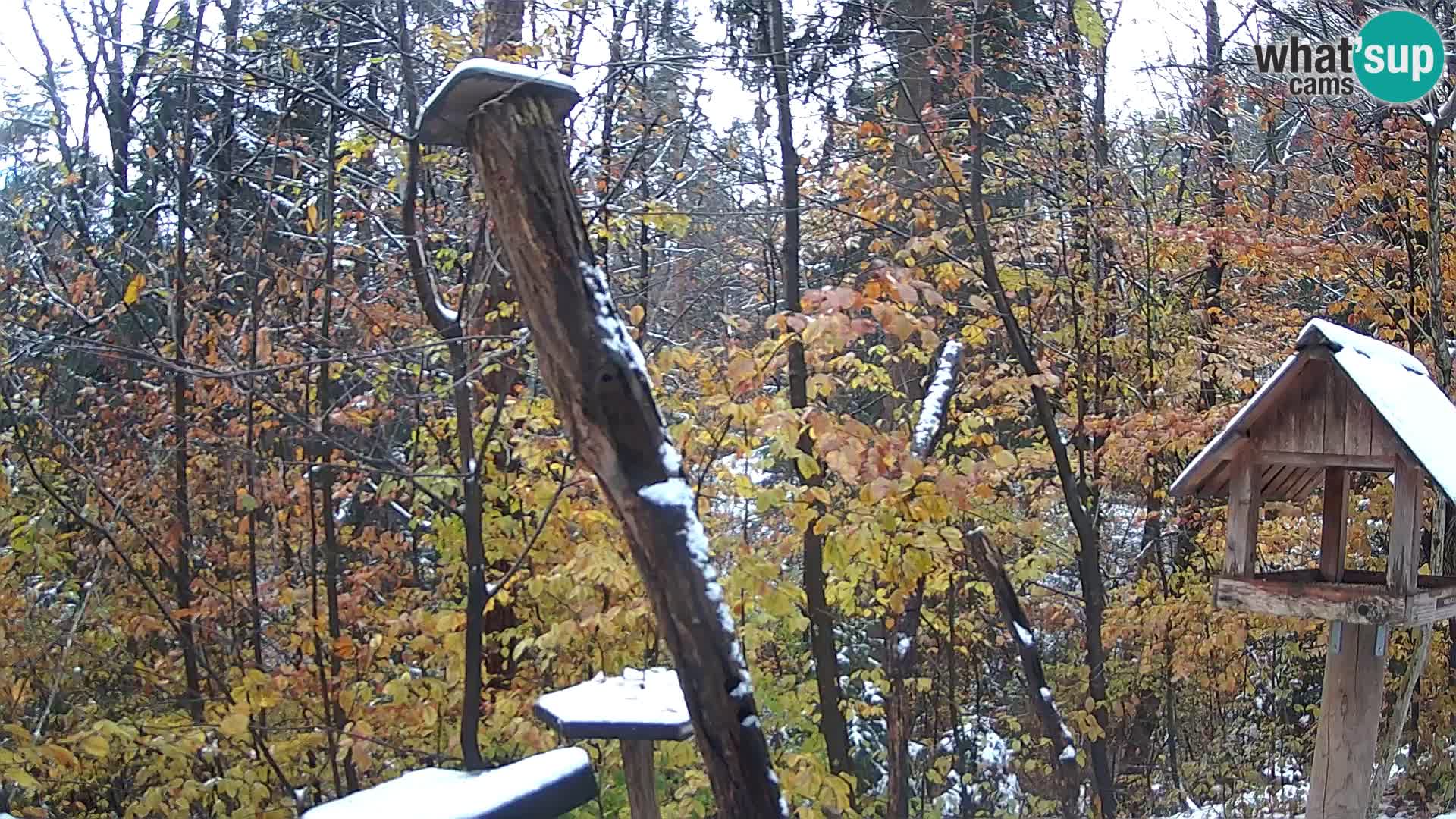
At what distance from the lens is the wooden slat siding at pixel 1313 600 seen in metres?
3.18

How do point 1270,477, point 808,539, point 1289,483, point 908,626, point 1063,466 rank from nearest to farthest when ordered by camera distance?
point 1270,477, point 1289,483, point 808,539, point 1063,466, point 908,626

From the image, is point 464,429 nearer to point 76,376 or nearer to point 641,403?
point 641,403

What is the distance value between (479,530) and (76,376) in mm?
4744

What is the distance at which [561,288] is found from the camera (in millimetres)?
2787

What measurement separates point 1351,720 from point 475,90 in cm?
354

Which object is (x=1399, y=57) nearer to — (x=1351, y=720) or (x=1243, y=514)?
(x=1243, y=514)

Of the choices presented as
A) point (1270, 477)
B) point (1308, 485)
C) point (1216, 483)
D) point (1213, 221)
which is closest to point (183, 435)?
point (1216, 483)

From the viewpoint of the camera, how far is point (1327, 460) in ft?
10.9

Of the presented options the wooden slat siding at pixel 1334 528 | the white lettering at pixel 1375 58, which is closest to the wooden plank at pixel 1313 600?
the wooden slat siding at pixel 1334 528

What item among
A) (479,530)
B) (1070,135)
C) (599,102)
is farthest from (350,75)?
(1070,135)

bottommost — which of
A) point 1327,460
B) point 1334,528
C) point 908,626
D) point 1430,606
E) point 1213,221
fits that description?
point 908,626

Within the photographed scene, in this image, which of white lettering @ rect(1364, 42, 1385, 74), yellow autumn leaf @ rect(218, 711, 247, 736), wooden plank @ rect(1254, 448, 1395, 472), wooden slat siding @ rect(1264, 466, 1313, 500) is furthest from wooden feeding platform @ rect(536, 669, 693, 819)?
white lettering @ rect(1364, 42, 1385, 74)

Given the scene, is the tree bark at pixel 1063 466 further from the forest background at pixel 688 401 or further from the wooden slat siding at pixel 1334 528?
the wooden slat siding at pixel 1334 528

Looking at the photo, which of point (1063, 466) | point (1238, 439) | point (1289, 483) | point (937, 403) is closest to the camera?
point (1238, 439)
